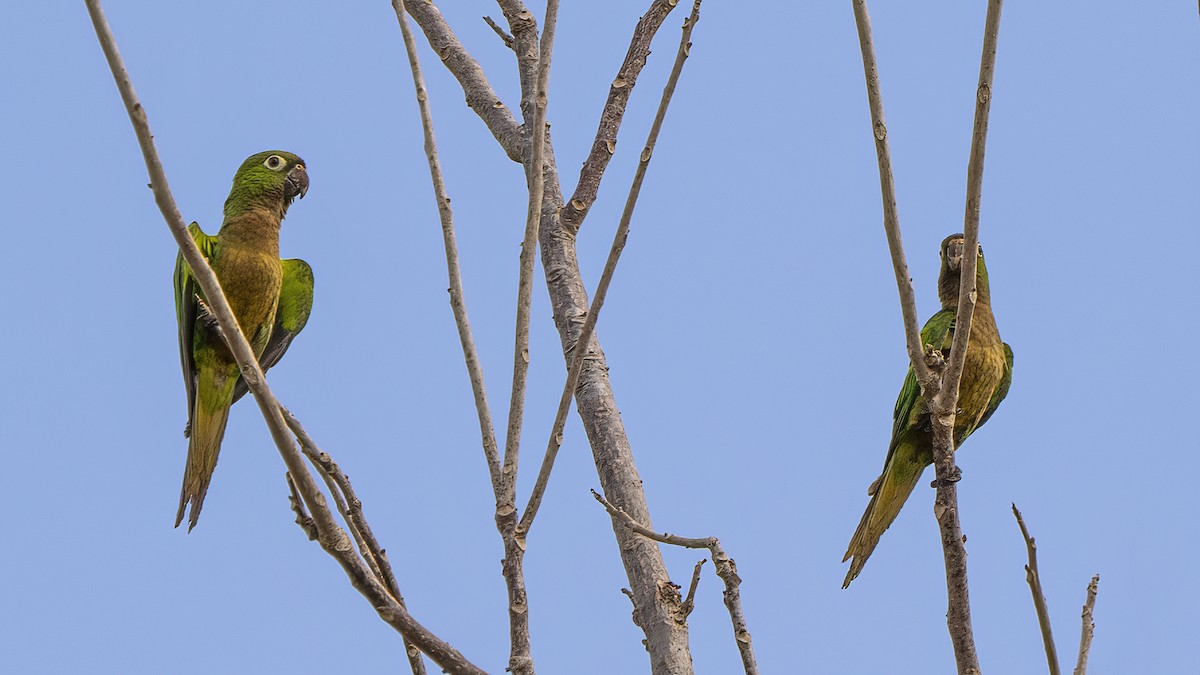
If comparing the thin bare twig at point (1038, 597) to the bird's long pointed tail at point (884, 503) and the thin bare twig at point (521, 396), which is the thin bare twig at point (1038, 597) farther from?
the bird's long pointed tail at point (884, 503)

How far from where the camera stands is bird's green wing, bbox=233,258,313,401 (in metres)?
6.11

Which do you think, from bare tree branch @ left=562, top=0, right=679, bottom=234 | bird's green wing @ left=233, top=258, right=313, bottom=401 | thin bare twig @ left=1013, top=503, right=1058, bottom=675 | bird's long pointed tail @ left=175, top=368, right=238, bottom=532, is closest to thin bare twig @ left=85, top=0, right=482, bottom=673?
thin bare twig @ left=1013, top=503, right=1058, bottom=675

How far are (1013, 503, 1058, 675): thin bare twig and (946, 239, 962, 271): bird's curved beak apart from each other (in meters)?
4.07

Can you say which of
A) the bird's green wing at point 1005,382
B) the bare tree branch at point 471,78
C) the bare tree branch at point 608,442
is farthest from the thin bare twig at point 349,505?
the bird's green wing at point 1005,382

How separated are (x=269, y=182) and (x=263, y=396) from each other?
14.6 ft

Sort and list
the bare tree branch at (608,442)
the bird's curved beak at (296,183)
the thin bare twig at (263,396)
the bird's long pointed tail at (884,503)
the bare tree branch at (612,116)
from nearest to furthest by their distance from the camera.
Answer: the thin bare twig at (263,396) → the bare tree branch at (608,442) → the bare tree branch at (612,116) → the bird's long pointed tail at (884,503) → the bird's curved beak at (296,183)

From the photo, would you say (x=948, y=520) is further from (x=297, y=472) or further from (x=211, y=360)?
(x=211, y=360)

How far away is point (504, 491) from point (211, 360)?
3.39m

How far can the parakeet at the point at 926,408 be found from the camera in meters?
5.24

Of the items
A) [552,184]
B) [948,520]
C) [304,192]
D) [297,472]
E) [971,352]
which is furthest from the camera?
[304,192]

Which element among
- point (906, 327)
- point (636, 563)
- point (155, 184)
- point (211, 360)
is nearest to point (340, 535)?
point (155, 184)

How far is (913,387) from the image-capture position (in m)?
5.52

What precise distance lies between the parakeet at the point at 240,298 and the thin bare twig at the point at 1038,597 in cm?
346

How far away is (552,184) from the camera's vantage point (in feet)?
14.6
